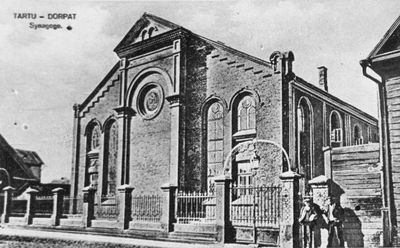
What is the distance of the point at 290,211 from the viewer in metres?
10.3

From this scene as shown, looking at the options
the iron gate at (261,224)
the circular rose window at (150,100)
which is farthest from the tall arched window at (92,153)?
the iron gate at (261,224)

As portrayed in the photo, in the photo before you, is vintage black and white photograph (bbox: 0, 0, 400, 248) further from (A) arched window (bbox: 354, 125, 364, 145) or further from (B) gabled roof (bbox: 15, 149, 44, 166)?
(B) gabled roof (bbox: 15, 149, 44, 166)

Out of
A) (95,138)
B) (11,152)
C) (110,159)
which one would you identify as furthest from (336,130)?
(11,152)

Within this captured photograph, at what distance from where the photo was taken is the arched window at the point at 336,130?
59.9ft

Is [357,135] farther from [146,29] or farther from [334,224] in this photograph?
[334,224]

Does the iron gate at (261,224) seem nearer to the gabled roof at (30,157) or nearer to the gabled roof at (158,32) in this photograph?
the gabled roof at (158,32)

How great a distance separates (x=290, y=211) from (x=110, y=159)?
1219 cm

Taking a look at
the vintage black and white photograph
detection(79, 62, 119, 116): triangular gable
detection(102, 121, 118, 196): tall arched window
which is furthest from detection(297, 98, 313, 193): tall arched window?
detection(79, 62, 119, 116): triangular gable

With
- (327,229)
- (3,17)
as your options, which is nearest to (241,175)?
(327,229)

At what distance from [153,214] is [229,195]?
4.53m

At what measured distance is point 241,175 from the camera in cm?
1582

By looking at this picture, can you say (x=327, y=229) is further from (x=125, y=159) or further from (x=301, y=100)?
(x=125, y=159)

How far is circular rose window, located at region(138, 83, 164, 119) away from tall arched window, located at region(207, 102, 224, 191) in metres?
2.73

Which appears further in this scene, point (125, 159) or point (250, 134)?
point (125, 159)
